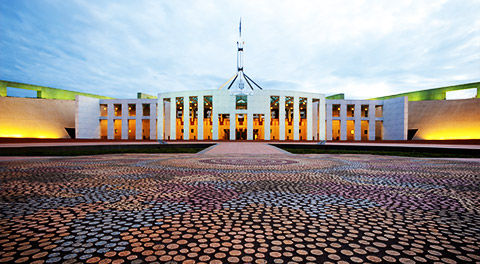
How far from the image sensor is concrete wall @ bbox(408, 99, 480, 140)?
38719 mm

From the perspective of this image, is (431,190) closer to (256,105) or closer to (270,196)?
(270,196)

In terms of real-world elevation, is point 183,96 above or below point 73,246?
above

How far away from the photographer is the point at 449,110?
4025 cm

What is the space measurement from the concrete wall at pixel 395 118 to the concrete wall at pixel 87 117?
5604 cm

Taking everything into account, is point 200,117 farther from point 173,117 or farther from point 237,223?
point 237,223

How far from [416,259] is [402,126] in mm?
46952

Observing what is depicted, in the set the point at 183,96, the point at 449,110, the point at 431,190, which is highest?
the point at 183,96

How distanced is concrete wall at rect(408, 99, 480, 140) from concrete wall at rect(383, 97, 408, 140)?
14.7 feet

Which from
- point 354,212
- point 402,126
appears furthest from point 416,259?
point 402,126

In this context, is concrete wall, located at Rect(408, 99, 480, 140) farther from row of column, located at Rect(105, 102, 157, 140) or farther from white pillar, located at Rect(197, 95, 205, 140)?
row of column, located at Rect(105, 102, 157, 140)

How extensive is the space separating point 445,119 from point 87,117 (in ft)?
216

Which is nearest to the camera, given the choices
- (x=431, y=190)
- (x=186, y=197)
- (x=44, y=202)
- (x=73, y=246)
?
Result: (x=73, y=246)

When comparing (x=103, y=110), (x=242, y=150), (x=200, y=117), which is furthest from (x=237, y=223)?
(x=103, y=110)

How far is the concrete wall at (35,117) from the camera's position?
3800 cm
